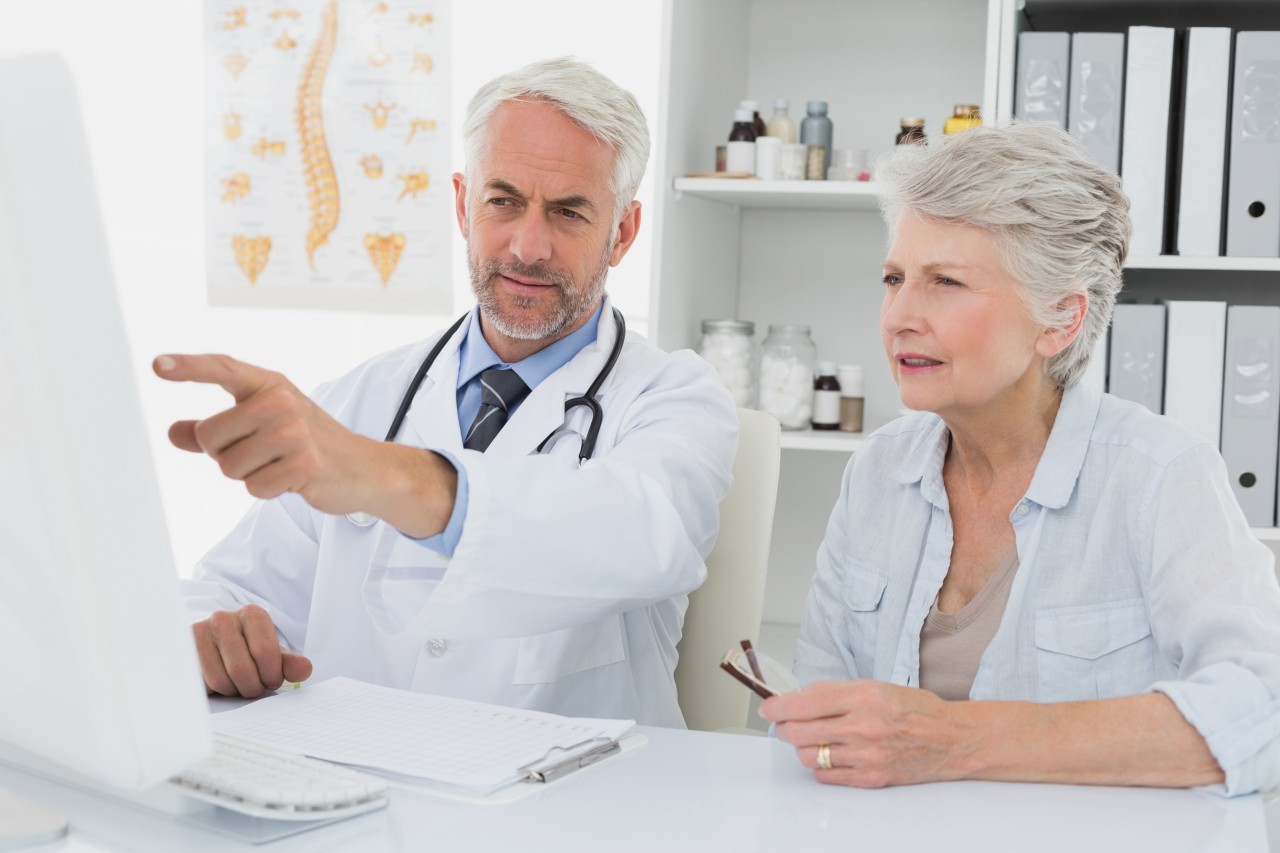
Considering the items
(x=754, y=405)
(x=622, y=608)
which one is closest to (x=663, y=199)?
(x=754, y=405)

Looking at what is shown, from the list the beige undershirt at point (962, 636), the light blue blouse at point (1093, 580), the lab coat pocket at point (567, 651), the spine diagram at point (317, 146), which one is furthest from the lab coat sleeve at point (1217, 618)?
the spine diagram at point (317, 146)

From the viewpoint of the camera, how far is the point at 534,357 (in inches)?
59.4

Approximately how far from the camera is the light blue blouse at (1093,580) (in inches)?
38.4

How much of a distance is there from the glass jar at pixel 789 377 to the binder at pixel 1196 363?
571 millimetres

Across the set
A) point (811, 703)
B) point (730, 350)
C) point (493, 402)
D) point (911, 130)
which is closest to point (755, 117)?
point (911, 130)

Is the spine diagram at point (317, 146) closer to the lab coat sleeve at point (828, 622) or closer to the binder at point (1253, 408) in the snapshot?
the lab coat sleeve at point (828, 622)

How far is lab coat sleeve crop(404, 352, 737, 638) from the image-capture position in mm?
948

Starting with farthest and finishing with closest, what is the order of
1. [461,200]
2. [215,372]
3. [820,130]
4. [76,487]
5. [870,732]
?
[820,130]
[461,200]
[870,732]
[215,372]
[76,487]

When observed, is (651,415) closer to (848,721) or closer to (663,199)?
(848,721)

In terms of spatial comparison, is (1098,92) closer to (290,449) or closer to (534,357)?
(534,357)

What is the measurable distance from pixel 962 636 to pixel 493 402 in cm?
59

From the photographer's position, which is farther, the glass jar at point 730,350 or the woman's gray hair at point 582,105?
the glass jar at point 730,350

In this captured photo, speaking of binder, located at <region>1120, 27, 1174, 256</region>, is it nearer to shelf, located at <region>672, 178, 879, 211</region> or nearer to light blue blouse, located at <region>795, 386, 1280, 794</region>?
shelf, located at <region>672, 178, 879, 211</region>

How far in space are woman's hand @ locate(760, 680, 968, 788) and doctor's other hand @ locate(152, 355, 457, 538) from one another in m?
0.31
